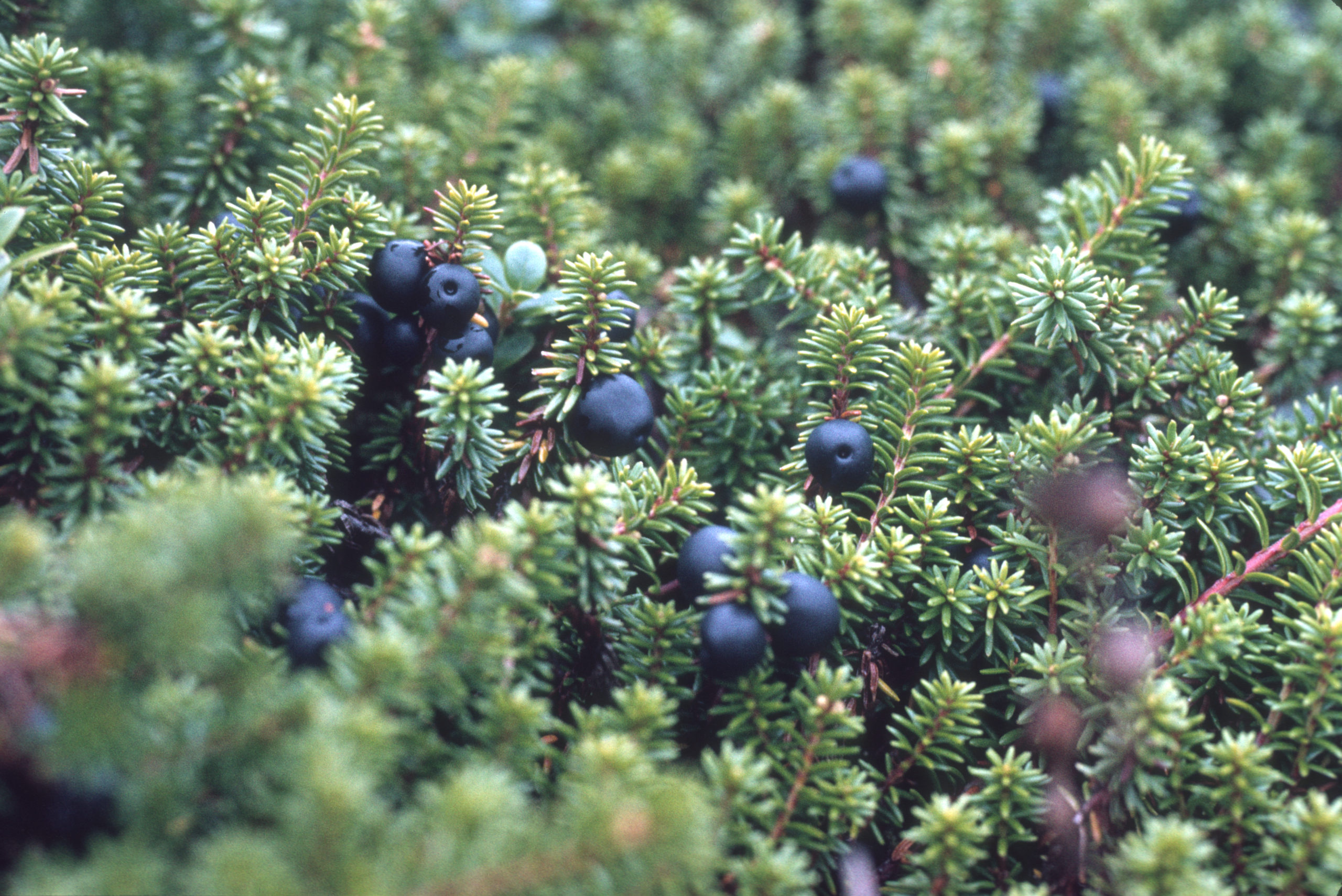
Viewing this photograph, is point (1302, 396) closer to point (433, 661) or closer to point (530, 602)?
point (530, 602)

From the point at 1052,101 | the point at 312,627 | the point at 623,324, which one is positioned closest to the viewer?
the point at 312,627

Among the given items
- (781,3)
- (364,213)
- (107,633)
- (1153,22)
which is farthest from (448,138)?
(1153,22)

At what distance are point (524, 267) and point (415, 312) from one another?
8.8 inches

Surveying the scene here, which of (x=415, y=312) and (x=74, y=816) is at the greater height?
(x=415, y=312)

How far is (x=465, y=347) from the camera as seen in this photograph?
62.6 inches

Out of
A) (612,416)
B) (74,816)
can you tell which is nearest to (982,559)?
(612,416)

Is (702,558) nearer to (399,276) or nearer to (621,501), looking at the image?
(621,501)

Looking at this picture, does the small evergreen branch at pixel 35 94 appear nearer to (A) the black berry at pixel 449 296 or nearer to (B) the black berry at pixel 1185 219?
(A) the black berry at pixel 449 296

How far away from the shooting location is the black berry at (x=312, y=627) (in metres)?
1.24

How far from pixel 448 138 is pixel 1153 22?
82.5 inches

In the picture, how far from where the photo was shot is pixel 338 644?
123 centimetres

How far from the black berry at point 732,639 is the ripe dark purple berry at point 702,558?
6cm

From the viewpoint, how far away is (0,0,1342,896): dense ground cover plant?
103 cm

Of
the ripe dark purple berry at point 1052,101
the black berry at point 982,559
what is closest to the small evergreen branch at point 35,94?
the black berry at point 982,559
